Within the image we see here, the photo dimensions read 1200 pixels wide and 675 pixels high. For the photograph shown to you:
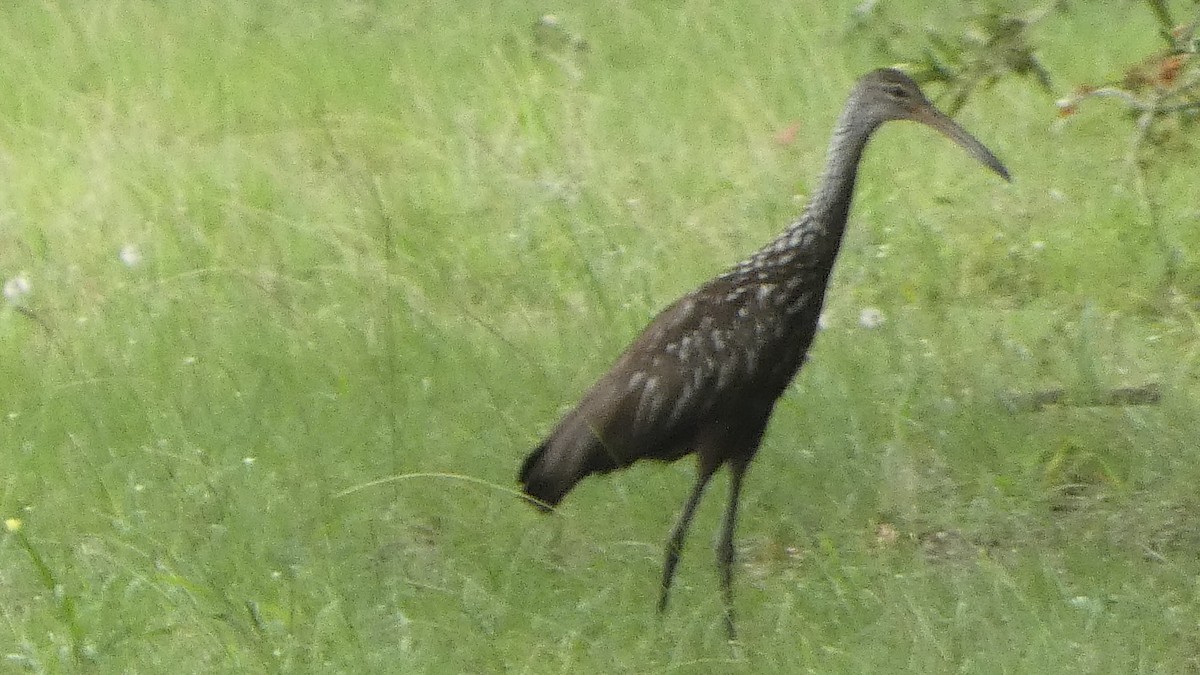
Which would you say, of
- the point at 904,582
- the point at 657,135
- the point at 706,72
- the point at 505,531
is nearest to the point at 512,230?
the point at 657,135

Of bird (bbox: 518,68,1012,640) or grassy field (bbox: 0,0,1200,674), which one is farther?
bird (bbox: 518,68,1012,640)

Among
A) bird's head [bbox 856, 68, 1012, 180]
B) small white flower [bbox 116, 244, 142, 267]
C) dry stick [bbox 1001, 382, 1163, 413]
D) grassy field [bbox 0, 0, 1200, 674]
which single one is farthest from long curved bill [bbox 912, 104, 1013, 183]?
small white flower [bbox 116, 244, 142, 267]

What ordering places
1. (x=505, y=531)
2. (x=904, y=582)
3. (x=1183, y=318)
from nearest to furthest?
(x=904, y=582) → (x=505, y=531) → (x=1183, y=318)

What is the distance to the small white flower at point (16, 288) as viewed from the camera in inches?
231

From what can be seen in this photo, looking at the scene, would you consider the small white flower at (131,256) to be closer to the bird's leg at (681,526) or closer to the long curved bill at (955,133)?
the bird's leg at (681,526)

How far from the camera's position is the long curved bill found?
4.52 metres

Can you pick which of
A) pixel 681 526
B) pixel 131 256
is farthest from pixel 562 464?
pixel 131 256

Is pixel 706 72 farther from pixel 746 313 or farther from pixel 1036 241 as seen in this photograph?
pixel 746 313

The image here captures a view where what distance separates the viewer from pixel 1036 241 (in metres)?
6.57

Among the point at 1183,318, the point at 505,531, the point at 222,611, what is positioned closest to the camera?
the point at 222,611

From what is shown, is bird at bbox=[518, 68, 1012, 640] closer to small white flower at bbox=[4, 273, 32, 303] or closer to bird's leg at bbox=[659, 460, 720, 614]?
bird's leg at bbox=[659, 460, 720, 614]

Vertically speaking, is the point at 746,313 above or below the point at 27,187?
above

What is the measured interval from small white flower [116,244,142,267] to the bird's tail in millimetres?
2257

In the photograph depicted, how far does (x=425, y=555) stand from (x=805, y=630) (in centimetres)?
93
